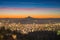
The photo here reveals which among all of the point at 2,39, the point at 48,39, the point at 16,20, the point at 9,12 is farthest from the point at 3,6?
the point at 48,39

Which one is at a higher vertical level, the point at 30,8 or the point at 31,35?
the point at 30,8

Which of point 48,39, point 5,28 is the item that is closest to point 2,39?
point 5,28

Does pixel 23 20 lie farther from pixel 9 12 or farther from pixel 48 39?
pixel 48 39

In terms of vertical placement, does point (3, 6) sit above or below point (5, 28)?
above

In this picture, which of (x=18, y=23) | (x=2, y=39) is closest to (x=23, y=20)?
(x=18, y=23)

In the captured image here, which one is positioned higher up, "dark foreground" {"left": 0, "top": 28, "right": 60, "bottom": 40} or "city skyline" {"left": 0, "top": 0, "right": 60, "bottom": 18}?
"city skyline" {"left": 0, "top": 0, "right": 60, "bottom": 18}

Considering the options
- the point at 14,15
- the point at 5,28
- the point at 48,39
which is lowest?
the point at 48,39

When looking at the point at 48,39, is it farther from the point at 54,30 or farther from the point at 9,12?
the point at 9,12

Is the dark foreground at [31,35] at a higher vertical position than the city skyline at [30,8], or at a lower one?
lower

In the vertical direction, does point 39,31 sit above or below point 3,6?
below
